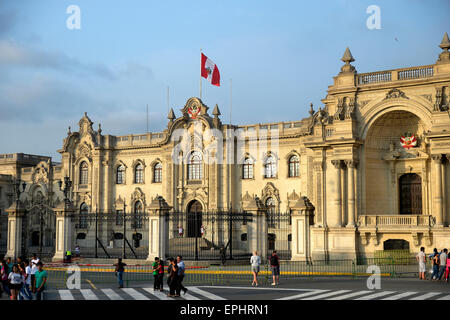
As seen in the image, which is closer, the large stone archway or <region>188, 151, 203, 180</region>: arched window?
the large stone archway

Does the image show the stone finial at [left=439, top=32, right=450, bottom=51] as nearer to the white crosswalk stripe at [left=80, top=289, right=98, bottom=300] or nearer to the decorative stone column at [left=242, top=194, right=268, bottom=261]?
the decorative stone column at [left=242, top=194, right=268, bottom=261]

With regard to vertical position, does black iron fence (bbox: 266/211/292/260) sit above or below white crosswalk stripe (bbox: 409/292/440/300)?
above

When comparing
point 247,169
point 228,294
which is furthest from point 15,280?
point 247,169

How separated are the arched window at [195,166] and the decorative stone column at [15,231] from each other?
67.6 feet

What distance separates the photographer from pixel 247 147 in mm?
56062

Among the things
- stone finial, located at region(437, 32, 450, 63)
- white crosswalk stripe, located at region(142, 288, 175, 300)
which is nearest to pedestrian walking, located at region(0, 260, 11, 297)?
white crosswalk stripe, located at region(142, 288, 175, 300)

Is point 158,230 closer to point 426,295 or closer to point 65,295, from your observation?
point 65,295

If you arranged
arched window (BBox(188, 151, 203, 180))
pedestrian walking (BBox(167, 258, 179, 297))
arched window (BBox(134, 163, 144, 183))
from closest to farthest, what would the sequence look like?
1. pedestrian walking (BBox(167, 258, 179, 297))
2. arched window (BBox(188, 151, 203, 180))
3. arched window (BBox(134, 163, 144, 183))

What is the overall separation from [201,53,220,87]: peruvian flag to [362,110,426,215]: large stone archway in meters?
18.9

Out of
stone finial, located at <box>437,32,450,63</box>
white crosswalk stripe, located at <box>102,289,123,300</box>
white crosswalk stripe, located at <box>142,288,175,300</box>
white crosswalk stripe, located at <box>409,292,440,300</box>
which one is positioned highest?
stone finial, located at <box>437,32,450,63</box>

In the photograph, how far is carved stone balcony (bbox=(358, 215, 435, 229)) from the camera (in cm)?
3525

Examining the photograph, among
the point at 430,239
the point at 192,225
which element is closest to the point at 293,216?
the point at 430,239

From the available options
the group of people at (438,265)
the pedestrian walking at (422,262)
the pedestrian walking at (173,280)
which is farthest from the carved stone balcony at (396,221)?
the pedestrian walking at (173,280)
